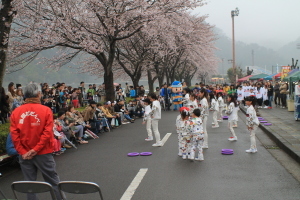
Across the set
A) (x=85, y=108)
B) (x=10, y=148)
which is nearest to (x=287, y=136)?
(x=85, y=108)

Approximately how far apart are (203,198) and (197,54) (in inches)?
1488

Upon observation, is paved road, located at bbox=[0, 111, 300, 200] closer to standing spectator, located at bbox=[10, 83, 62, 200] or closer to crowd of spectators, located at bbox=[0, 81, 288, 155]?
crowd of spectators, located at bbox=[0, 81, 288, 155]

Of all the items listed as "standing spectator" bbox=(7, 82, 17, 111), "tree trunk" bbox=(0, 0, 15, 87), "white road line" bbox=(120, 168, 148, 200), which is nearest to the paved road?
"white road line" bbox=(120, 168, 148, 200)

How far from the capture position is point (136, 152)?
9.65 meters

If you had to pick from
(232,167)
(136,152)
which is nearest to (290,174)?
(232,167)

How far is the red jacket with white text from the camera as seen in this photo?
180 inches

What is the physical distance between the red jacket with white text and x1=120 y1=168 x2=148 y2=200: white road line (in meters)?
1.74

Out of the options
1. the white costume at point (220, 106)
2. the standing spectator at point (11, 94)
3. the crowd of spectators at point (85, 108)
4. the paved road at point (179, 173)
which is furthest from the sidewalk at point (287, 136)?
the standing spectator at point (11, 94)

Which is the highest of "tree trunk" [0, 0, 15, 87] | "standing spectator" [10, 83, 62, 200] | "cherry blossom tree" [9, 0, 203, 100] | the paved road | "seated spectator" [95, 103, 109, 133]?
"cherry blossom tree" [9, 0, 203, 100]

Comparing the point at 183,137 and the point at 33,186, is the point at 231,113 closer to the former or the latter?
the point at 183,137

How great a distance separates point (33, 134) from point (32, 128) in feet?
0.27

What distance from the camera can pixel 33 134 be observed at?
460 centimetres

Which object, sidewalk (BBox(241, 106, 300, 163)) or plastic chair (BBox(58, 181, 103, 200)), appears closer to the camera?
plastic chair (BBox(58, 181, 103, 200))

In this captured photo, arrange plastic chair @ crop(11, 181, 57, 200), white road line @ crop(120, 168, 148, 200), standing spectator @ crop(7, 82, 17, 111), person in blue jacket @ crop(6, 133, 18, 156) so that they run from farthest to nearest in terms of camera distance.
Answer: standing spectator @ crop(7, 82, 17, 111), person in blue jacket @ crop(6, 133, 18, 156), white road line @ crop(120, 168, 148, 200), plastic chair @ crop(11, 181, 57, 200)
